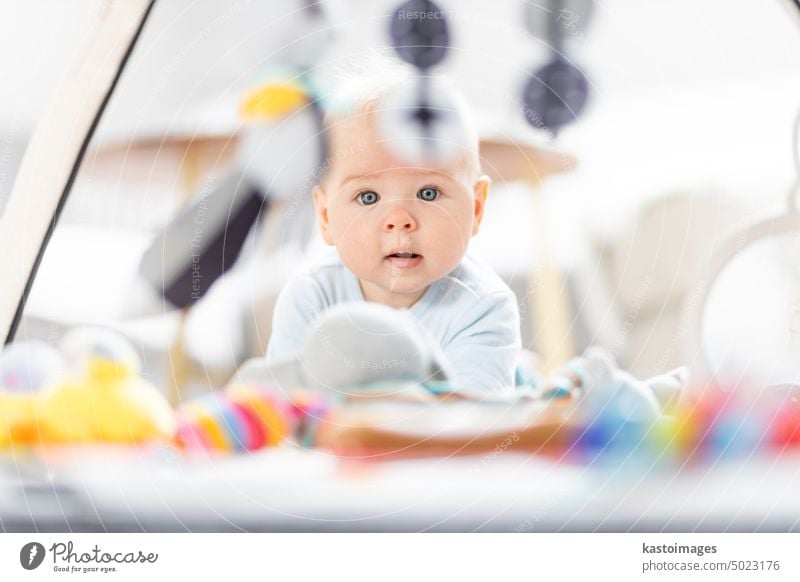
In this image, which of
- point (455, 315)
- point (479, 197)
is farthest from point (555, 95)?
point (455, 315)

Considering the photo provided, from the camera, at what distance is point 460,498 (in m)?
0.99

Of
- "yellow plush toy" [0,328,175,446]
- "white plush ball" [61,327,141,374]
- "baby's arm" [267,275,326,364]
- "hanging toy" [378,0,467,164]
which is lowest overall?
"yellow plush toy" [0,328,175,446]

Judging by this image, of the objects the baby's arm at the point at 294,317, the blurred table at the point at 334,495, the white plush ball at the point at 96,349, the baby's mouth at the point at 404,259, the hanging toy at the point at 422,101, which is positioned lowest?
the blurred table at the point at 334,495

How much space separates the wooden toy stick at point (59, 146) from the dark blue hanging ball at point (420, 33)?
255 millimetres

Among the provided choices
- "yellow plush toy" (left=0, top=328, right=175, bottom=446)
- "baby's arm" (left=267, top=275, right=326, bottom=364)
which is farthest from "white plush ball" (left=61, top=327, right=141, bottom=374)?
"baby's arm" (left=267, top=275, right=326, bottom=364)

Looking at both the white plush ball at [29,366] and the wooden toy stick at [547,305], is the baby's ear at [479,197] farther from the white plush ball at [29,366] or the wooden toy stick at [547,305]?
the white plush ball at [29,366]

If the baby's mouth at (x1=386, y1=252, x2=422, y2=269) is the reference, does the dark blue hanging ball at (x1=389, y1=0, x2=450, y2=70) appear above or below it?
above

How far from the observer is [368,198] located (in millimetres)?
982

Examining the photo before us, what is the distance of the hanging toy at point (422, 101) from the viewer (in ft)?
3.23

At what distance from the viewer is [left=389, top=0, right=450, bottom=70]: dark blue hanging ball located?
39.7 inches
